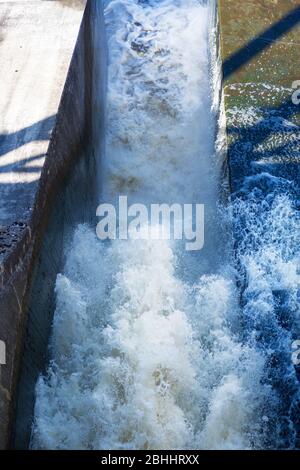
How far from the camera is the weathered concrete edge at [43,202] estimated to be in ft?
10.1

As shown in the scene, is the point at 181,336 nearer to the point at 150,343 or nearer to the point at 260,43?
the point at 150,343

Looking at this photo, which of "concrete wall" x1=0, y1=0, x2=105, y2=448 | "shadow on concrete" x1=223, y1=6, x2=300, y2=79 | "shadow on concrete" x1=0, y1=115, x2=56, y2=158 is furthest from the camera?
"shadow on concrete" x1=223, y1=6, x2=300, y2=79

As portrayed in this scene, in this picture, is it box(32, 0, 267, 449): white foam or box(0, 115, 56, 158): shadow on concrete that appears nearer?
box(32, 0, 267, 449): white foam

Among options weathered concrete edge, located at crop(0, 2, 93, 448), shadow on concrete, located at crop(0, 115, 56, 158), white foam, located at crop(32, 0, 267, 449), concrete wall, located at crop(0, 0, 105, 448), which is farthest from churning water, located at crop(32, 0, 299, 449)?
shadow on concrete, located at crop(0, 115, 56, 158)

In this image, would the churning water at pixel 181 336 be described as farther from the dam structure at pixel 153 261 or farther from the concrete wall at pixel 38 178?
the concrete wall at pixel 38 178

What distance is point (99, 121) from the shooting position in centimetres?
599

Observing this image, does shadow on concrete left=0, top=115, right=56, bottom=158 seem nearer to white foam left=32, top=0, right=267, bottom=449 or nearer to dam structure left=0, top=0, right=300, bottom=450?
dam structure left=0, top=0, right=300, bottom=450

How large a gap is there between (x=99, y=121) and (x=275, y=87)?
2190 millimetres

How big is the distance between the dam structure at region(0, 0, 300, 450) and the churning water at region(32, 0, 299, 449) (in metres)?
0.01

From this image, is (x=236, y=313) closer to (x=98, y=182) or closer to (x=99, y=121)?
(x=98, y=182)

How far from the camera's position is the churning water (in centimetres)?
346

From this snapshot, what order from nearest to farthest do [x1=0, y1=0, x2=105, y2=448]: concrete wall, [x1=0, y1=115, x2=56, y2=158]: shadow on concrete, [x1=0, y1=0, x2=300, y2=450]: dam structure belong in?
[x1=0, y1=0, x2=105, y2=448]: concrete wall
[x1=0, y1=0, x2=300, y2=450]: dam structure
[x1=0, y1=115, x2=56, y2=158]: shadow on concrete

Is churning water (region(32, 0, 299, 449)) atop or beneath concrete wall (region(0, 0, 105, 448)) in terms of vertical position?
beneath

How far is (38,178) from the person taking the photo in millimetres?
3703
